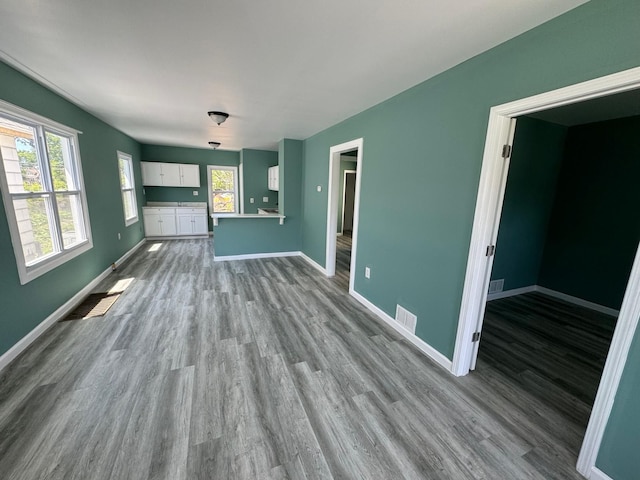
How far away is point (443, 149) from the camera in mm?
2139

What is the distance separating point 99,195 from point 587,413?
6.09 m

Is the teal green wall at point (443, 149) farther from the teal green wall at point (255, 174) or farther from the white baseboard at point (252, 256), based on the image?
the teal green wall at point (255, 174)

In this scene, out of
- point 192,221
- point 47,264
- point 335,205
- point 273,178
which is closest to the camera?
point 47,264

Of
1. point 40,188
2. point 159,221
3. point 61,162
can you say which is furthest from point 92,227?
point 159,221

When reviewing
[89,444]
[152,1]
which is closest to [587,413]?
[89,444]

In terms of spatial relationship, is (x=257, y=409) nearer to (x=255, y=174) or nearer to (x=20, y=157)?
(x=20, y=157)

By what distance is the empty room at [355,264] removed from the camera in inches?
55.1

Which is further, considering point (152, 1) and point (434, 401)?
point (434, 401)

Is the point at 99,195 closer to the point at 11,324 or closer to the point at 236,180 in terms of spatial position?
the point at 11,324

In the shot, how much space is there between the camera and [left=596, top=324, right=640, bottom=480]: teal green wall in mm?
1200

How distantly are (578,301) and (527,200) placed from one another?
5.27 feet

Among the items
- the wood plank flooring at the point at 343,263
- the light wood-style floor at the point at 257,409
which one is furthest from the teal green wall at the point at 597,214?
the wood plank flooring at the point at 343,263

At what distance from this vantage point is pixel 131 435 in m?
1.52

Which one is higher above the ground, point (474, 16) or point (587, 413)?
point (474, 16)
